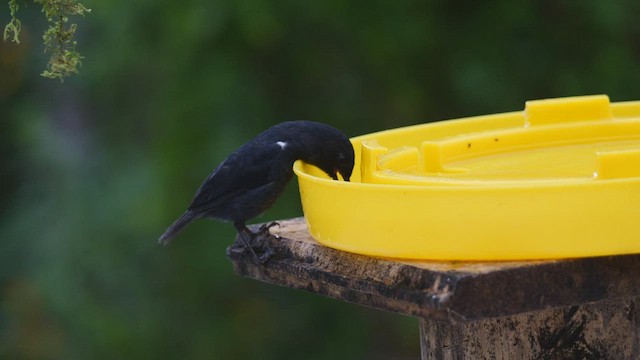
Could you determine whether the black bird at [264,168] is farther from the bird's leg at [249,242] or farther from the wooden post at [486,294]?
the wooden post at [486,294]

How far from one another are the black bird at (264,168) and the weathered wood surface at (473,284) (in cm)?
37

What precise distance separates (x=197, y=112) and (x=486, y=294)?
242 centimetres

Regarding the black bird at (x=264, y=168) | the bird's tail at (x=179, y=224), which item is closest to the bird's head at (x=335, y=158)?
the black bird at (x=264, y=168)

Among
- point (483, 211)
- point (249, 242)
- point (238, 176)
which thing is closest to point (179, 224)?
point (238, 176)

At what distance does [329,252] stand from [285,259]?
13 cm

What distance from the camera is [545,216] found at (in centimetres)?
171

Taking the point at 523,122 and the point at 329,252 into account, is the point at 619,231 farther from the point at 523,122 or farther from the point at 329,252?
the point at 523,122

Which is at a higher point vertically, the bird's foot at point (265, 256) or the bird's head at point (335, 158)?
the bird's head at point (335, 158)

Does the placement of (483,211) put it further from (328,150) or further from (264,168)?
(264,168)

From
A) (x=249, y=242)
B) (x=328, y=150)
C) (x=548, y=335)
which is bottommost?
(x=548, y=335)

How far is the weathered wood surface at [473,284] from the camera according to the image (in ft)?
5.46

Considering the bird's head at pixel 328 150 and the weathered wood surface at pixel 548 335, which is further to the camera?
the bird's head at pixel 328 150

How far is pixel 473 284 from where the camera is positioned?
166cm

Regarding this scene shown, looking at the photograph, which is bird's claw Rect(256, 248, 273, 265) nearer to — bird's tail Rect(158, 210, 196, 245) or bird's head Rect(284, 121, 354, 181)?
bird's head Rect(284, 121, 354, 181)
